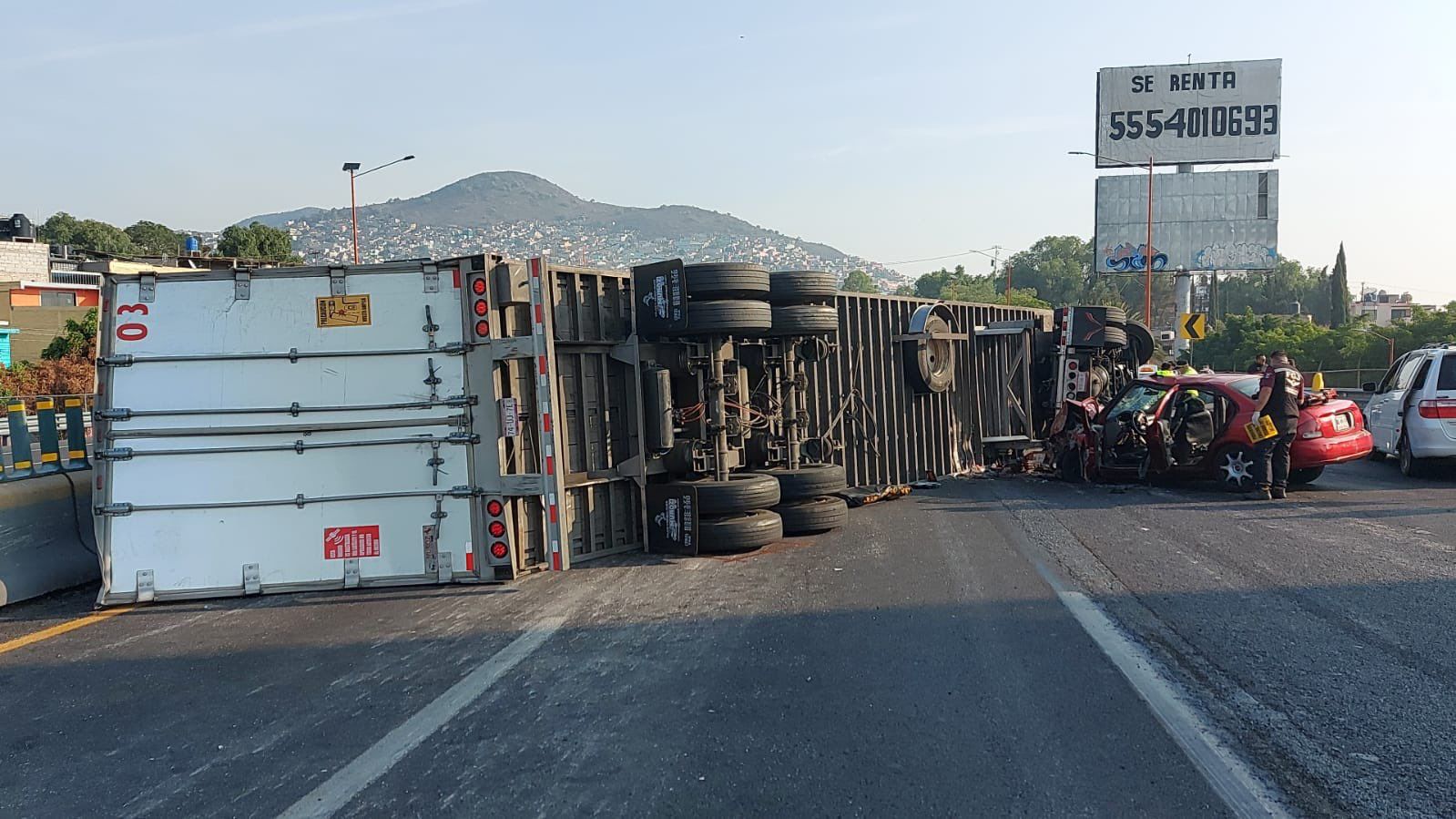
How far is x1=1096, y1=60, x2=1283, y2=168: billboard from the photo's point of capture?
47531 mm

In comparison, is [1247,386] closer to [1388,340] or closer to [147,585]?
[147,585]

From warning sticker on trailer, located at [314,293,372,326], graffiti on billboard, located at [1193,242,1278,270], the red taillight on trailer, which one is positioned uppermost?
graffiti on billboard, located at [1193,242,1278,270]

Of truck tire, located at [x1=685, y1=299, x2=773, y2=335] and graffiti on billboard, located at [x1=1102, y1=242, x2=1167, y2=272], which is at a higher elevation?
graffiti on billboard, located at [x1=1102, y1=242, x2=1167, y2=272]

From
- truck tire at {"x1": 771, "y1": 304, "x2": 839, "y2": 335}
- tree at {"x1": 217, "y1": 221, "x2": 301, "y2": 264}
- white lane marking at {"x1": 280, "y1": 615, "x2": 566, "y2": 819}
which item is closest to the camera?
white lane marking at {"x1": 280, "y1": 615, "x2": 566, "y2": 819}

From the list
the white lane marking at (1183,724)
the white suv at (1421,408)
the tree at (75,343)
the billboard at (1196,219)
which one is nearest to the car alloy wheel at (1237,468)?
the white suv at (1421,408)

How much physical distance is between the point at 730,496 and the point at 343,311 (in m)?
3.54

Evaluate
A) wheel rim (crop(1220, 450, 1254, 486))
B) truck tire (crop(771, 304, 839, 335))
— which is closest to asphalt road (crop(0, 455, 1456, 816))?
truck tire (crop(771, 304, 839, 335))

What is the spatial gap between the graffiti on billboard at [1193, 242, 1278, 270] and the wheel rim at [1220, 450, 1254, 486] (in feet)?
133

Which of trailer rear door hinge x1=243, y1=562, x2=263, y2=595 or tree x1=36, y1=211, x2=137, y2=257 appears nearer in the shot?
trailer rear door hinge x1=243, y1=562, x2=263, y2=595

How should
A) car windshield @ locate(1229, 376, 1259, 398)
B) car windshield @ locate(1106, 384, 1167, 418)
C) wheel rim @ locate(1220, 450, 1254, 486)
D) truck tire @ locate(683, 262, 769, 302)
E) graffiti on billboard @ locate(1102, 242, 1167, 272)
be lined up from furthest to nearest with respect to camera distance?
graffiti on billboard @ locate(1102, 242, 1167, 272)
car windshield @ locate(1106, 384, 1167, 418)
car windshield @ locate(1229, 376, 1259, 398)
wheel rim @ locate(1220, 450, 1254, 486)
truck tire @ locate(683, 262, 769, 302)

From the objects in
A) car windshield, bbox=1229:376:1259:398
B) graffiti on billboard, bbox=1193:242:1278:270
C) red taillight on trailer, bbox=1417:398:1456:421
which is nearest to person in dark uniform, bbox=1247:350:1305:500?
car windshield, bbox=1229:376:1259:398

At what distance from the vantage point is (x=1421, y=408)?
43.9 feet

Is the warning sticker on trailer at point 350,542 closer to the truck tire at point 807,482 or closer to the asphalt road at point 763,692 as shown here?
the asphalt road at point 763,692

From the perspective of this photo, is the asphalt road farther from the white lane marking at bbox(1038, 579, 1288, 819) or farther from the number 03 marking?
the number 03 marking
